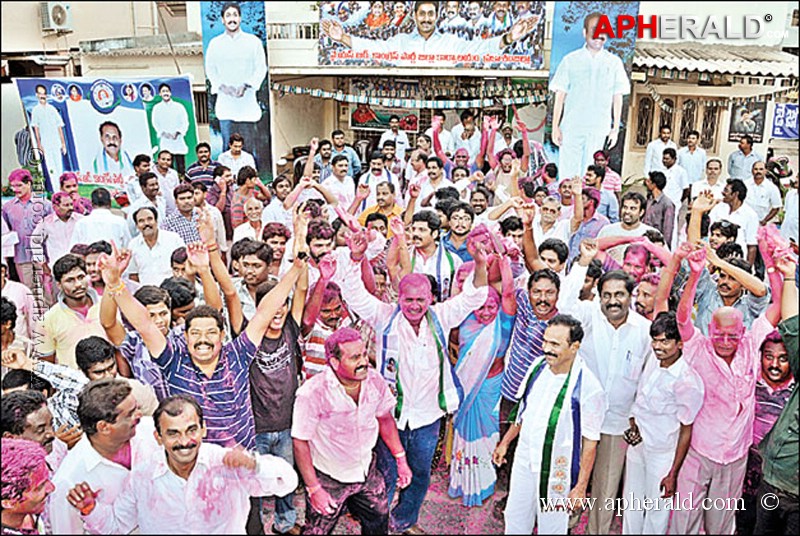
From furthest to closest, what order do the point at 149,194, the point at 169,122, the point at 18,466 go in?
1. the point at 169,122
2. the point at 149,194
3. the point at 18,466

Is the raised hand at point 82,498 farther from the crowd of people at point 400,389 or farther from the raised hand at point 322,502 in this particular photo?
the raised hand at point 322,502

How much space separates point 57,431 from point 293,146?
879cm

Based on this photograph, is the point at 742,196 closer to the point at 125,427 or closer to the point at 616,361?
the point at 616,361

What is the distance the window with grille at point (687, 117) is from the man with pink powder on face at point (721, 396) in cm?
769

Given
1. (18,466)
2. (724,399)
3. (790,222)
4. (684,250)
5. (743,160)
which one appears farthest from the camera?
(743,160)

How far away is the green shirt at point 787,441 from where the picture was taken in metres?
2.42

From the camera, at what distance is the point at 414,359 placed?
332 centimetres

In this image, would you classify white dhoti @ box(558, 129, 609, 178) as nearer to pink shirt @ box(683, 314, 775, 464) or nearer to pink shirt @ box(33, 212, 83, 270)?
pink shirt @ box(33, 212, 83, 270)

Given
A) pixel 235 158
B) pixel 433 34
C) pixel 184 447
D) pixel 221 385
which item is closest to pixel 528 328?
pixel 221 385

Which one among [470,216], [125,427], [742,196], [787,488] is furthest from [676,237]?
[125,427]

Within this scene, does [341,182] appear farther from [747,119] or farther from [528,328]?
[747,119]

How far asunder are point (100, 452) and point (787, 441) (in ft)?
7.74

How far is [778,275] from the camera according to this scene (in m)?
2.96

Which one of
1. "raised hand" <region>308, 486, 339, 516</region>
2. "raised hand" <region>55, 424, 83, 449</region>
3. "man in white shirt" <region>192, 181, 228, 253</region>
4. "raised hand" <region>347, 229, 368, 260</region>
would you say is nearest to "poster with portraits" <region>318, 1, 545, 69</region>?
"man in white shirt" <region>192, 181, 228, 253</region>
